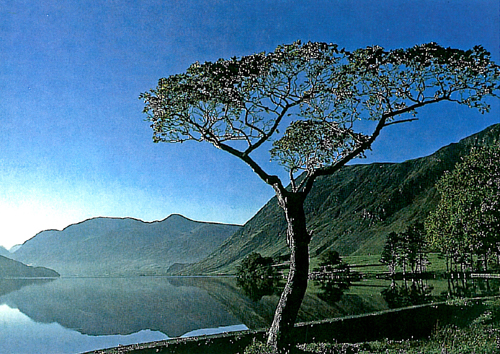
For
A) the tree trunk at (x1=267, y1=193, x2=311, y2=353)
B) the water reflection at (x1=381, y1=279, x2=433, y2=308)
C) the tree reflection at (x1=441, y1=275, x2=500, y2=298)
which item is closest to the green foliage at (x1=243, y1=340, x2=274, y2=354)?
the tree trunk at (x1=267, y1=193, x2=311, y2=353)

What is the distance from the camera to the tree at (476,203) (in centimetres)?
3984

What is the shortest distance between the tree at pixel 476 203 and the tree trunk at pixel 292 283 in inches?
1188

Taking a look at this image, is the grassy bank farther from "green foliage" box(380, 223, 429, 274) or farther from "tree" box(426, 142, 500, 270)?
"green foliage" box(380, 223, 429, 274)

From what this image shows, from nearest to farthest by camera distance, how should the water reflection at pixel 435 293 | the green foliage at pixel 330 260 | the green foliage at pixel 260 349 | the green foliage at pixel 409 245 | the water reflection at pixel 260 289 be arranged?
the green foliage at pixel 260 349, the water reflection at pixel 435 293, the water reflection at pixel 260 289, the green foliage at pixel 409 245, the green foliage at pixel 330 260

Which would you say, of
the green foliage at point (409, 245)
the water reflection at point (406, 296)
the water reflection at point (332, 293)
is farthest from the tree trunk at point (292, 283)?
the green foliage at point (409, 245)

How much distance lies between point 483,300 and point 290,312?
23.9m

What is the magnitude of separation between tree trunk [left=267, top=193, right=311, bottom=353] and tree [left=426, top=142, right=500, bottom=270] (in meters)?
30.2

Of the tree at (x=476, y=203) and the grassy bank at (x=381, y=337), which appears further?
the tree at (x=476, y=203)

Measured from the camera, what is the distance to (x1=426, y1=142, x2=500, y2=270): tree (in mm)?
39844

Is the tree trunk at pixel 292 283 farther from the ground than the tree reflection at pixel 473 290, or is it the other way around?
the tree trunk at pixel 292 283

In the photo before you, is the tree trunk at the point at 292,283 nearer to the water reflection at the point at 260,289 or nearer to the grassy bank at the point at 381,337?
the grassy bank at the point at 381,337

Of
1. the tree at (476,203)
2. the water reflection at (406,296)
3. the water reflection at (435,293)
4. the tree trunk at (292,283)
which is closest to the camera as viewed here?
the tree trunk at (292,283)

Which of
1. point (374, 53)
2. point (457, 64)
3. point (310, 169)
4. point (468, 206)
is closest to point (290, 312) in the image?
point (310, 169)

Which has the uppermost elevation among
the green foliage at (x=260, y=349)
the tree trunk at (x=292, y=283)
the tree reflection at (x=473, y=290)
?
the tree trunk at (x=292, y=283)
